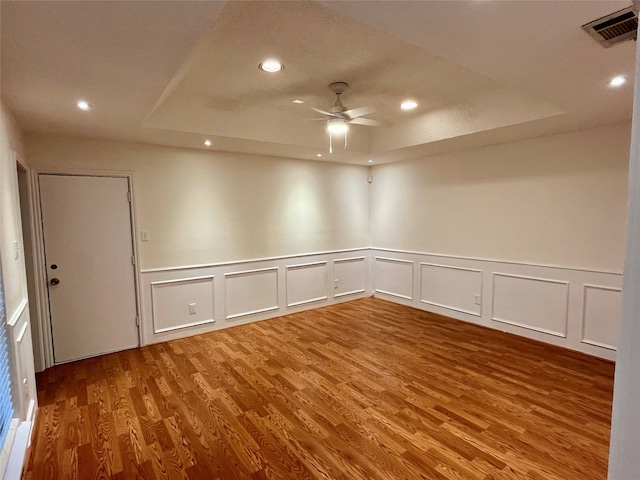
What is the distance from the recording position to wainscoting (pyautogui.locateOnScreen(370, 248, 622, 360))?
139 inches

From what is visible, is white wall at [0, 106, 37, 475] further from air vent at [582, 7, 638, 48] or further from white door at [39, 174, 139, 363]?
air vent at [582, 7, 638, 48]

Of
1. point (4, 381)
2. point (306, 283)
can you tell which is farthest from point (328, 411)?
point (306, 283)

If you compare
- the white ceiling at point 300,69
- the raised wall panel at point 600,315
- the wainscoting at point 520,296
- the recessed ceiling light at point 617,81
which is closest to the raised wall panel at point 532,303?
the wainscoting at point 520,296

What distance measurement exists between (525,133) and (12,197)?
470 cm

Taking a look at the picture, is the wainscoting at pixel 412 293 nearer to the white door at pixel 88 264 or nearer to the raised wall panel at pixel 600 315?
the raised wall panel at pixel 600 315

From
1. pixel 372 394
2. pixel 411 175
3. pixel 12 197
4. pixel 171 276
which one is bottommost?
pixel 372 394

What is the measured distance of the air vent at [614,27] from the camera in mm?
1513

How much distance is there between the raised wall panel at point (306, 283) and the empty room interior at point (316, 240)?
0.04 metres

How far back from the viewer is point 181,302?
13.8 feet

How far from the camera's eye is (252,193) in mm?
4699

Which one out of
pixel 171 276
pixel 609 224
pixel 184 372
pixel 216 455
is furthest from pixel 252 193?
pixel 609 224

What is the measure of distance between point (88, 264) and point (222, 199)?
5.37 ft

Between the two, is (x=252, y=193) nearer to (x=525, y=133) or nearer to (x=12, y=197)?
(x=12, y=197)

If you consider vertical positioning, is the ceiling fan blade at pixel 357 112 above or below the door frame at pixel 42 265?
above
